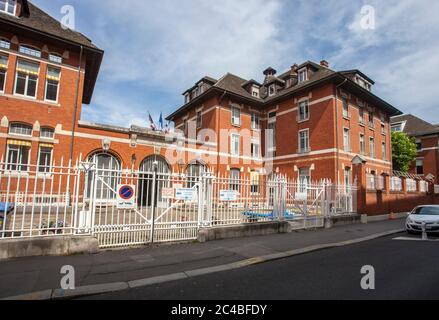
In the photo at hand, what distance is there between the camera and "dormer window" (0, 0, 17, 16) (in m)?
15.9

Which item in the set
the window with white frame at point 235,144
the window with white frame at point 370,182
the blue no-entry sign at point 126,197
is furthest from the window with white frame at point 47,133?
the window with white frame at point 370,182

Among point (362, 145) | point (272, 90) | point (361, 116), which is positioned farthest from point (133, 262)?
point (272, 90)

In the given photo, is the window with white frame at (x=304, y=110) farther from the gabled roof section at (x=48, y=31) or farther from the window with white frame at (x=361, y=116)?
the gabled roof section at (x=48, y=31)

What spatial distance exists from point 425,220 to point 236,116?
1757 cm

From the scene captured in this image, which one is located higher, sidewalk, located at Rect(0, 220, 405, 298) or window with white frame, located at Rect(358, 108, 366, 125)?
window with white frame, located at Rect(358, 108, 366, 125)

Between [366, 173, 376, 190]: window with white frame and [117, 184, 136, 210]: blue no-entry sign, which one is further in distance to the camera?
[366, 173, 376, 190]: window with white frame

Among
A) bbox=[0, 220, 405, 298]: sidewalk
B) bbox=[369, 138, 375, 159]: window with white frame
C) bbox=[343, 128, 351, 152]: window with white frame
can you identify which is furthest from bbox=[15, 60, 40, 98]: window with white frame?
bbox=[369, 138, 375, 159]: window with white frame

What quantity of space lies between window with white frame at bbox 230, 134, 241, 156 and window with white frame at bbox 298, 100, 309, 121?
5968 mm

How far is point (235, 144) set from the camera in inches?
985

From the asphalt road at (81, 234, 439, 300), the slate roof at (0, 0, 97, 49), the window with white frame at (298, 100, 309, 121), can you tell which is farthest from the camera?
the window with white frame at (298, 100, 309, 121)

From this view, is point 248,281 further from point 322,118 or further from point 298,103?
point 298,103

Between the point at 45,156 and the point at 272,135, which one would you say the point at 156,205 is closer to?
the point at 45,156

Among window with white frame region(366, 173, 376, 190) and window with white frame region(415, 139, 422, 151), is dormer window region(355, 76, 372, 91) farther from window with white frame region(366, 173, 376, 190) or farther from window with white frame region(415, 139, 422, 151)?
window with white frame region(415, 139, 422, 151)

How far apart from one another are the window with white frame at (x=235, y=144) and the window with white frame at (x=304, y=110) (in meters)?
5.97
